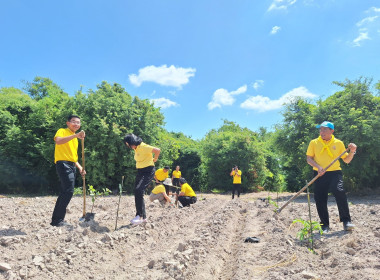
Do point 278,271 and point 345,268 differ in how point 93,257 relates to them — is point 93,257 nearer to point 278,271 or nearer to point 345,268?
point 278,271

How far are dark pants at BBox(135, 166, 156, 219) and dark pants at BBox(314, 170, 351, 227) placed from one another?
277 cm

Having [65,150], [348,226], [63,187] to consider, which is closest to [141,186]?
[63,187]

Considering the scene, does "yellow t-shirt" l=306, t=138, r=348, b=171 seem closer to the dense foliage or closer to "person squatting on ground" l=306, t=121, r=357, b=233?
"person squatting on ground" l=306, t=121, r=357, b=233

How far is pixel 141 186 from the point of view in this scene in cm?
454

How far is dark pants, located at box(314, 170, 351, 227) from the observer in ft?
13.3

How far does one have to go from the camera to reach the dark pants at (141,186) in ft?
14.8

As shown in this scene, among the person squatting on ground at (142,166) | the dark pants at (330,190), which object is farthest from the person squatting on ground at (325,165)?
the person squatting on ground at (142,166)

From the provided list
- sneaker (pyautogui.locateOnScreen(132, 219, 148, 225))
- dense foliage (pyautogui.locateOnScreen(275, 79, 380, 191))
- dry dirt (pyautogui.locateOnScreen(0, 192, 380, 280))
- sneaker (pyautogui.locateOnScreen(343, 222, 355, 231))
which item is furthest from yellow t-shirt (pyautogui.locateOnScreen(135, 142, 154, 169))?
dense foliage (pyautogui.locateOnScreen(275, 79, 380, 191))

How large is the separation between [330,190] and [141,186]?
3034 millimetres

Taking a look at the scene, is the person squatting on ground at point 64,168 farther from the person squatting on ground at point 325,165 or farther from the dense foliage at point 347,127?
the dense foliage at point 347,127

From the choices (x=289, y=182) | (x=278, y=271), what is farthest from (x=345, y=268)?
(x=289, y=182)

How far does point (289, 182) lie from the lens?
70.2 ft

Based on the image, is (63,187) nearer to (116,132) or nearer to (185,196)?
(185,196)

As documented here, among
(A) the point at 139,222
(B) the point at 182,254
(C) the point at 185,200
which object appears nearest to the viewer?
(B) the point at 182,254
